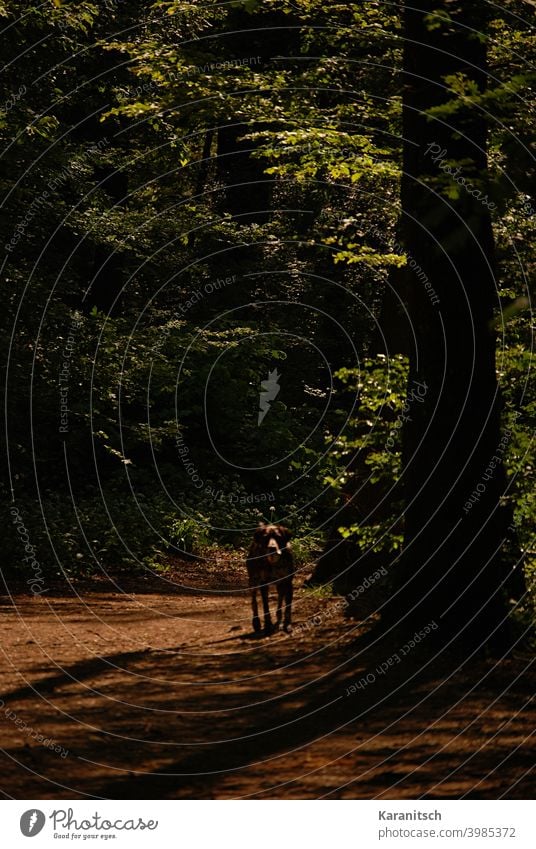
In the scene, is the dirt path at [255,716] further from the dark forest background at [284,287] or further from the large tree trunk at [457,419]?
the dark forest background at [284,287]

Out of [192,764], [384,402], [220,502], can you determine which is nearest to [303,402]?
[220,502]

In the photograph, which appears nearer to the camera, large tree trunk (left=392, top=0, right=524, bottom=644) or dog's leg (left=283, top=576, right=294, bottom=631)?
large tree trunk (left=392, top=0, right=524, bottom=644)

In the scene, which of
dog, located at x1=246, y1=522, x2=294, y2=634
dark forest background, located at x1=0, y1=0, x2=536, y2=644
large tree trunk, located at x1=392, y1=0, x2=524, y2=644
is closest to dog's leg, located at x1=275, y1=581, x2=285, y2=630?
dog, located at x1=246, y1=522, x2=294, y2=634

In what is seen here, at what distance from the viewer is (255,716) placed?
9109 millimetres

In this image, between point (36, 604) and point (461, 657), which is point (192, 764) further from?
point (36, 604)

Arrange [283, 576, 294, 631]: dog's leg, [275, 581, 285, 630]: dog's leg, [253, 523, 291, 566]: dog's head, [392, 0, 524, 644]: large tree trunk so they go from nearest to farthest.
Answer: [392, 0, 524, 644]: large tree trunk, [283, 576, 294, 631]: dog's leg, [275, 581, 285, 630]: dog's leg, [253, 523, 291, 566]: dog's head

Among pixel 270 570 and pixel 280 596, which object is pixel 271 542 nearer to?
pixel 270 570

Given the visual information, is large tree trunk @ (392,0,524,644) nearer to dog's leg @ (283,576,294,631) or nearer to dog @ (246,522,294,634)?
dog's leg @ (283,576,294,631)

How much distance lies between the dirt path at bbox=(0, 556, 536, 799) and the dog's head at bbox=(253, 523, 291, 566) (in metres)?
0.88

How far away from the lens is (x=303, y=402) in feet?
105

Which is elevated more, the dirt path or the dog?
the dog

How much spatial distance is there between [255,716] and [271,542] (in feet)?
13.6

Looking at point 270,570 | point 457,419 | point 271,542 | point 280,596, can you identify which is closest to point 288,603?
point 280,596

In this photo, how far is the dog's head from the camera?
43.1ft
